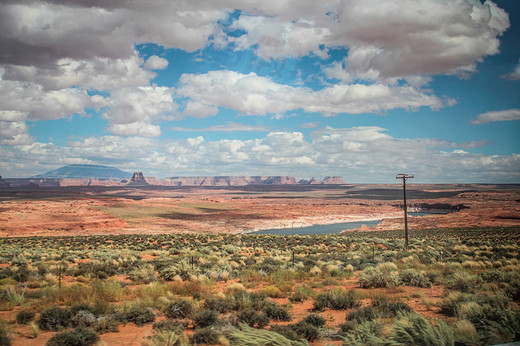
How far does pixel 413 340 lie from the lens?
5.18 meters

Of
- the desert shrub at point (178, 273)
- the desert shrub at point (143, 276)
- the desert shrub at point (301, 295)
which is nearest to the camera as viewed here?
the desert shrub at point (301, 295)

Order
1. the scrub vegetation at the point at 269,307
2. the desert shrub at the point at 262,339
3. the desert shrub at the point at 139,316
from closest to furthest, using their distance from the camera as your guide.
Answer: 1. the desert shrub at the point at 262,339
2. the scrub vegetation at the point at 269,307
3. the desert shrub at the point at 139,316

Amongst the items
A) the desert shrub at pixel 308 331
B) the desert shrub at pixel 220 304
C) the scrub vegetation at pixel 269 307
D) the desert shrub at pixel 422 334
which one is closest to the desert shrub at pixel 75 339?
the scrub vegetation at pixel 269 307

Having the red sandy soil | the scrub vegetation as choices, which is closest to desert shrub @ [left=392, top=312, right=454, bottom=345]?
the scrub vegetation

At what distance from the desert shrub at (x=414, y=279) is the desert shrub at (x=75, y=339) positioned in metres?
11.2

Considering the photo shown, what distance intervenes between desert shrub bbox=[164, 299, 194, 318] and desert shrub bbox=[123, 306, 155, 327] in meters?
0.49

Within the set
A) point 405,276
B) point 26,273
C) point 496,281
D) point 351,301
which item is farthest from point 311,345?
point 26,273

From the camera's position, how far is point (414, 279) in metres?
13.0

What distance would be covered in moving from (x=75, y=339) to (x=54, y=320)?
183cm

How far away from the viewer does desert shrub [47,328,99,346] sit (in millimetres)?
6703

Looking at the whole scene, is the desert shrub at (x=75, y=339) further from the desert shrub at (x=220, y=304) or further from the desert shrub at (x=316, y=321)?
the desert shrub at (x=316, y=321)

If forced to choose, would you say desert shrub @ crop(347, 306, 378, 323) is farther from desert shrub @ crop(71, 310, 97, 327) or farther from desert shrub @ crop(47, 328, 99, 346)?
desert shrub @ crop(71, 310, 97, 327)

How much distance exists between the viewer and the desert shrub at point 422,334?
4.96m

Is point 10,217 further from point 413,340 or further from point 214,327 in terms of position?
point 413,340
